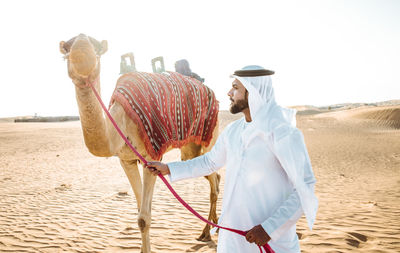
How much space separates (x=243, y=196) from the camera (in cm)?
199

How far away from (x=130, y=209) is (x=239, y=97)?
4.91 m

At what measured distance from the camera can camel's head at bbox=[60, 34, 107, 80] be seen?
218cm

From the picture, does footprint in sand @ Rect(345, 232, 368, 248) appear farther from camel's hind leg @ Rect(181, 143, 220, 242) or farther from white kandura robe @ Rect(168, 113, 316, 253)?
white kandura robe @ Rect(168, 113, 316, 253)

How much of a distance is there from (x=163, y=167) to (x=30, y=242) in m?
3.73

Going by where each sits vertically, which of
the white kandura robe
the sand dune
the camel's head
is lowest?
the sand dune

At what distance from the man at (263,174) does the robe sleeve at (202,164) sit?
0.44ft

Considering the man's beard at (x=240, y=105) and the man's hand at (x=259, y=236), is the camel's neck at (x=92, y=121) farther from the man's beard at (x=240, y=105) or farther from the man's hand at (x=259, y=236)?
the man's hand at (x=259, y=236)

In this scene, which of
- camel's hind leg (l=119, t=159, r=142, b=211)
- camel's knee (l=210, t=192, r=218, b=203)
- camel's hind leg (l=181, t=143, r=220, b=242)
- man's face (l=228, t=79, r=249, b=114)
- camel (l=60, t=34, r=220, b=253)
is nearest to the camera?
man's face (l=228, t=79, r=249, b=114)

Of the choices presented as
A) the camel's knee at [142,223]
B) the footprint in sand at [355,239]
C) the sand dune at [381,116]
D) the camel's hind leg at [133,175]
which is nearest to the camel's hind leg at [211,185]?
the camel's hind leg at [133,175]

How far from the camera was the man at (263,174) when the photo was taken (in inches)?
68.3

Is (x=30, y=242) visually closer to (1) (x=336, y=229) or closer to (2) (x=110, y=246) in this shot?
(2) (x=110, y=246)

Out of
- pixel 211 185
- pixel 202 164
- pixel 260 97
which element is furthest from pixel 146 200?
pixel 260 97

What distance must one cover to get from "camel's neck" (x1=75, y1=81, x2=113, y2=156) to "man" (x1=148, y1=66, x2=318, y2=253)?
1243 mm

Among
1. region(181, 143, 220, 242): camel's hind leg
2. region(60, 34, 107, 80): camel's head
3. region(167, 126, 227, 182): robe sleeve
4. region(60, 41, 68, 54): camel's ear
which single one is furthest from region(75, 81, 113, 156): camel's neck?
region(181, 143, 220, 242): camel's hind leg
